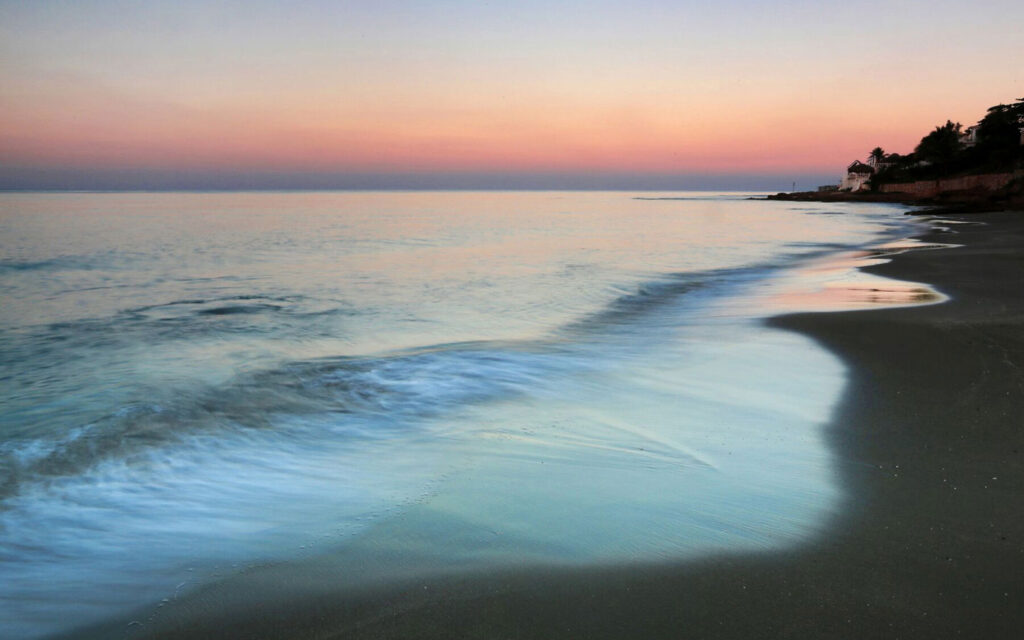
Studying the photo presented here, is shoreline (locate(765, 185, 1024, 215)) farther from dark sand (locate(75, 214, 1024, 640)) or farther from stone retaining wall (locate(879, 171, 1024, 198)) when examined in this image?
dark sand (locate(75, 214, 1024, 640))

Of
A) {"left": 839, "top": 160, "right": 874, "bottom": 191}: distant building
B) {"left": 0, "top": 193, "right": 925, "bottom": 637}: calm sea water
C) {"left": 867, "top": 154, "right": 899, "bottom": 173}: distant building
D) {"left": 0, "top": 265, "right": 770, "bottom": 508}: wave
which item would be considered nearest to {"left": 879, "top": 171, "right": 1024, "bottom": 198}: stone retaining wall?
{"left": 867, "top": 154, "right": 899, "bottom": 173}: distant building

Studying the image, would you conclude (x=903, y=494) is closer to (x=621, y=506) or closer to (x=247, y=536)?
(x=621, y=506)

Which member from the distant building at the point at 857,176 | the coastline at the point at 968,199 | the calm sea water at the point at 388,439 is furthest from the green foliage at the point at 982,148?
the calm sea water at the point at 388,439

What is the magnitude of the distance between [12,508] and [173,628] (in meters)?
1.96

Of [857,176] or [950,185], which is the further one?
[857,176]

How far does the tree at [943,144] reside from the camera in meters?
76.3

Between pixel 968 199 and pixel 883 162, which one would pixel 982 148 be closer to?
pixel 968 199

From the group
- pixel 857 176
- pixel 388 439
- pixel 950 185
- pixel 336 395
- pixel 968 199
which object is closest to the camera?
pixel 388 439

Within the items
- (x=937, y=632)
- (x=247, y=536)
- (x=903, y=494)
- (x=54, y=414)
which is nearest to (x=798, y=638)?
(x=937, y=632)

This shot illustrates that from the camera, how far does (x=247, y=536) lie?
2.98 metres

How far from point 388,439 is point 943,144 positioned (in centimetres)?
9167

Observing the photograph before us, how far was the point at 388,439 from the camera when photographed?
14.7ft

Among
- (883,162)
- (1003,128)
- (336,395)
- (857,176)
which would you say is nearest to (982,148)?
(1003,128)

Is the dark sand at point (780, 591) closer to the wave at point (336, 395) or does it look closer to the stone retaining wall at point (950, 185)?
the wave at point (336, 395)
